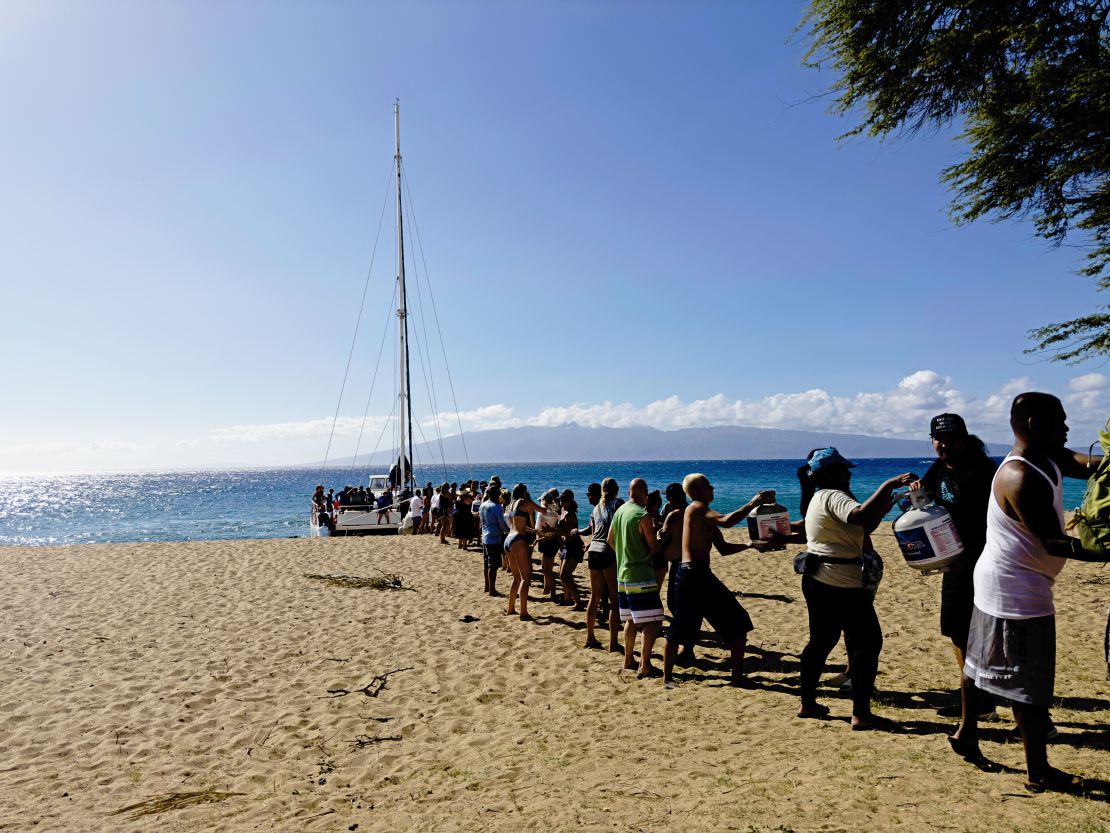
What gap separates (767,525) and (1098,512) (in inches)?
79.2

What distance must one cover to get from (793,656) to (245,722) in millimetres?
5558

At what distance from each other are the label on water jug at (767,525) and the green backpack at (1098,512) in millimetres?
1825

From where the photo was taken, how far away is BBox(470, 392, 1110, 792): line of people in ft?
9.96

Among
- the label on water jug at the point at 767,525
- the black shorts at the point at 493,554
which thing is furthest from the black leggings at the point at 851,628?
the black shorts at the point at 493,554

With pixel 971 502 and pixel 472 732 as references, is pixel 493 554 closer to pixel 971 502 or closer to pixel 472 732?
pixel 472 732

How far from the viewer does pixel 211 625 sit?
8.64 meters

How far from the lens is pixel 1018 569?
3.06 metres

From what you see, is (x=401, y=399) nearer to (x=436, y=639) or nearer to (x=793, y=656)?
(x=436, y=639)

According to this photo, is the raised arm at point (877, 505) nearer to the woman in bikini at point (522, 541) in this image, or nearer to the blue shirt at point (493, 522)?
the woman in bikini at point (522, 541)

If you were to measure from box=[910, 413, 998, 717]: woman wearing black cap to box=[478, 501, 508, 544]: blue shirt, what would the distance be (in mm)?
6433

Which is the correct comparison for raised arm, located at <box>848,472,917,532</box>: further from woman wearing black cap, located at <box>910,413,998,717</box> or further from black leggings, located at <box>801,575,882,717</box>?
black leggings, located at <box>801,575,882,717</box>

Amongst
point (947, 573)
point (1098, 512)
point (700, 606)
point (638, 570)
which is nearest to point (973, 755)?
point (947, 573)

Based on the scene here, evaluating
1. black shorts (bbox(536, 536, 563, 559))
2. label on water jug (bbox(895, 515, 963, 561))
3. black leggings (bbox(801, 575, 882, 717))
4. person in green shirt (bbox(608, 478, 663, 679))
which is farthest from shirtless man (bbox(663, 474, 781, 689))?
black shorts (bbox(536, 536, 563, 559))

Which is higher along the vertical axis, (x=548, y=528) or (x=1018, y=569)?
(x=1018, y=569)
